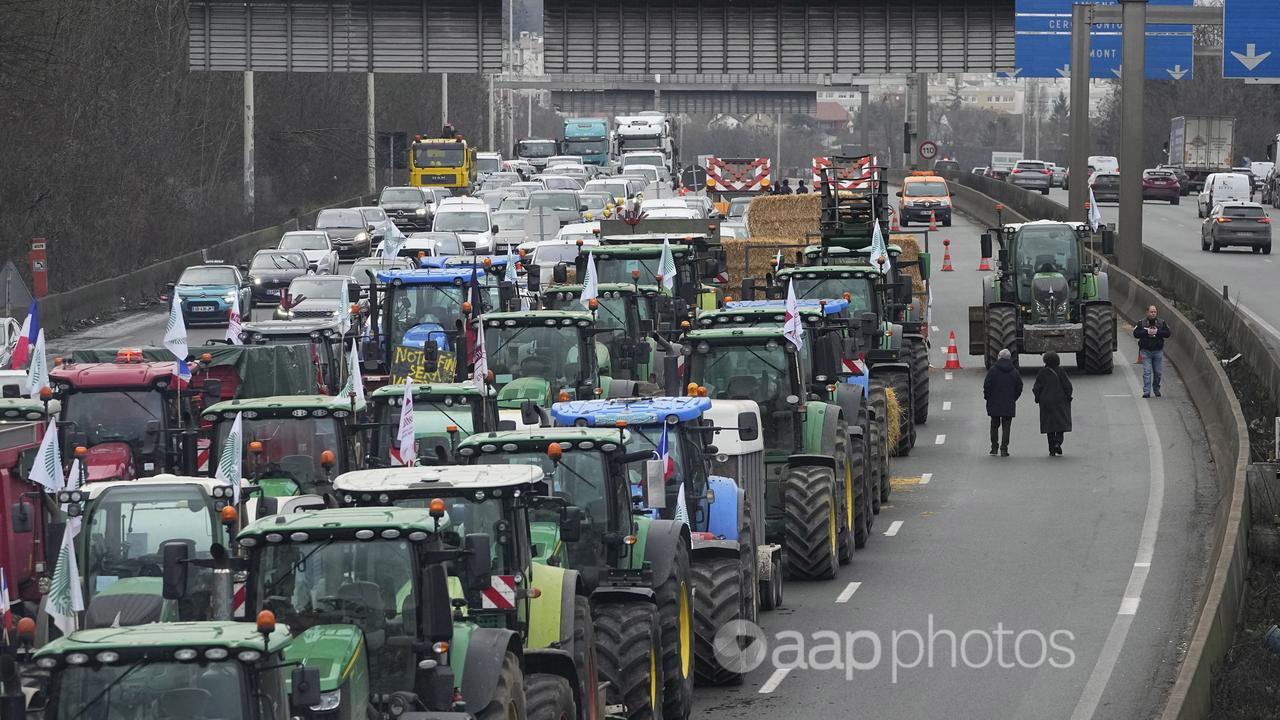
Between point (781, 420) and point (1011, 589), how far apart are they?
110 inches

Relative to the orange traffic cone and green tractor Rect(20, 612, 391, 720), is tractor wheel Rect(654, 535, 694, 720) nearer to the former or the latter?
green tractor Rect(20, 612, 391, 720)

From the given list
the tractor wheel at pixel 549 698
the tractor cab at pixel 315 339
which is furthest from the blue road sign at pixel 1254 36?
the tractor wheel at pixel 549 698

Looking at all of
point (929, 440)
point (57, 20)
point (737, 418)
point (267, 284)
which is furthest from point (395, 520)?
point (57, 20)

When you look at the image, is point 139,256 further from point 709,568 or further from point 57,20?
point 709,568

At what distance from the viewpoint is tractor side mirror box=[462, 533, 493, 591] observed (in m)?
10.5

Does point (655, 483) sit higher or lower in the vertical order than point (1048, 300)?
lower

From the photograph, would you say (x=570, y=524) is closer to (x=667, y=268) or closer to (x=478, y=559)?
(x=478, y=559)

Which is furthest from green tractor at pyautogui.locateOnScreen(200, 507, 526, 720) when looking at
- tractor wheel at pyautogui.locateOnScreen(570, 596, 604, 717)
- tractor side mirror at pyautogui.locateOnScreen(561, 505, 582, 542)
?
tractor side mirror at pyautogui.locateOnScreen(561, 505, 582, 542)

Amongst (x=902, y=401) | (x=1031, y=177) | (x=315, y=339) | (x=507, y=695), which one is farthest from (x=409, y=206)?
(x=507, y=695)

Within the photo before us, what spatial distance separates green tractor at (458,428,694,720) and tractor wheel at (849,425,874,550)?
292 inches

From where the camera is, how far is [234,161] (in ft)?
Answer: 260

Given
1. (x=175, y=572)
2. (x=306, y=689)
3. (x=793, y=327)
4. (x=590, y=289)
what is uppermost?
(x=590, y=289)

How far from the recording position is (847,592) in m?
19.5

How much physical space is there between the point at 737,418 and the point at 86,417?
641 centimetres
